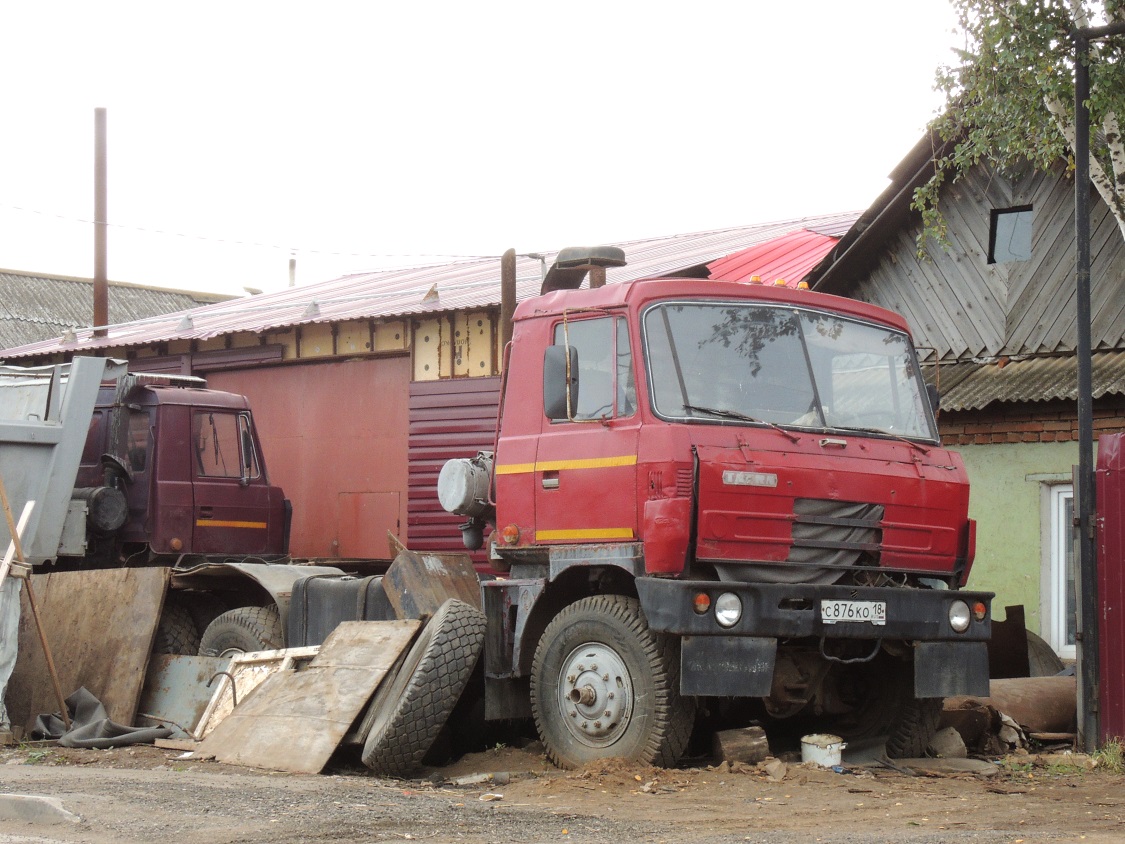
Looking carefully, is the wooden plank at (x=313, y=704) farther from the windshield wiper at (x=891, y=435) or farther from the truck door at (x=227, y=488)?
the truck door at (x=227, y=488)

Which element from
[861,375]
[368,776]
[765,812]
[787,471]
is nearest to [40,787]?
[368,776]

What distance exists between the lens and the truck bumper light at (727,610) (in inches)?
293

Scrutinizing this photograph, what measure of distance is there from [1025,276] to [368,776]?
837 centimetres

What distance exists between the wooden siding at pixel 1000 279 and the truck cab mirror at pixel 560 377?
6672 mm

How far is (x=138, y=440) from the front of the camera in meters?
12.6

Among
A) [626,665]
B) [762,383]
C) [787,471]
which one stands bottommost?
[626,665]

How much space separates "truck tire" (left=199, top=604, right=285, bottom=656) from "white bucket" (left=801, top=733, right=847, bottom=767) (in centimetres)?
431

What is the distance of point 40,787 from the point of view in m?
7.30

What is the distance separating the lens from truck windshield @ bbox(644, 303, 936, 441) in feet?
26.0

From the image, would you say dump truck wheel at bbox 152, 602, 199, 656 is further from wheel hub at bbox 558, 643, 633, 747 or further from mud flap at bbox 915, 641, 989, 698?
mud flap at bbox 915, 641, 989, 698

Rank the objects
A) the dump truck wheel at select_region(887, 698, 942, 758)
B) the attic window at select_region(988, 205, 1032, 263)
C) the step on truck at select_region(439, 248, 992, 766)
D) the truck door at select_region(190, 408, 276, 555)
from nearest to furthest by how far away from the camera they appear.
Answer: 1. the step on truck at select_region(439, 248, 992, 766)
2. the dump truck wheel at select_region(887, 698, 942, 758)
3. the truck door at select_region(190, 408, 276, 555)
4. the attic window at select_region(988, 205, 1032, 263)

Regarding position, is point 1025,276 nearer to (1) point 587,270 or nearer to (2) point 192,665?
(1) point 587,270

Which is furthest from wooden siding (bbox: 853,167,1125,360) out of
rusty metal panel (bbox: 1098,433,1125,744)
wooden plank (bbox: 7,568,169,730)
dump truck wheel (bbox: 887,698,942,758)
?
wooden plank (bbox: 7,568,169,730)

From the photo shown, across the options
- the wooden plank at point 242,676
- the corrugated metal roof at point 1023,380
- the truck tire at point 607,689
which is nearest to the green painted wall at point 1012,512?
the corrugated metal roof at point 1023,380
